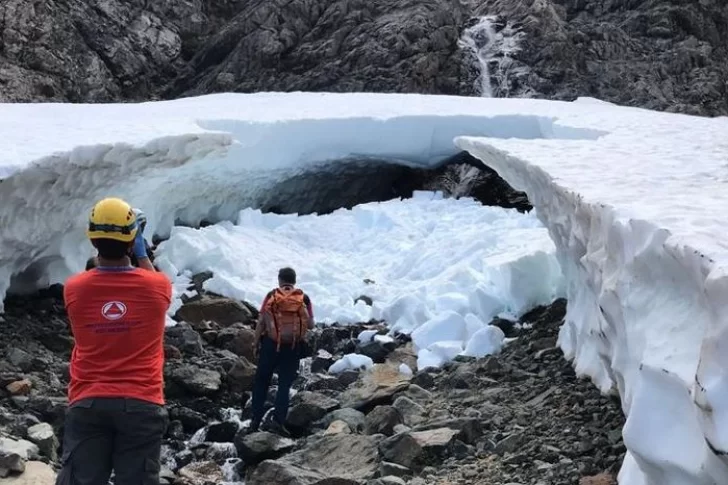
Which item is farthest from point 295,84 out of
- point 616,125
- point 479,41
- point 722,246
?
point 722,246

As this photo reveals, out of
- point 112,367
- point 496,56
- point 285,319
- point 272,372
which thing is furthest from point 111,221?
point 496,56

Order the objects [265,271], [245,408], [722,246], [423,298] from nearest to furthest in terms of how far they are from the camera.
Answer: [722,246], [245,408], [423,298], [265,271]

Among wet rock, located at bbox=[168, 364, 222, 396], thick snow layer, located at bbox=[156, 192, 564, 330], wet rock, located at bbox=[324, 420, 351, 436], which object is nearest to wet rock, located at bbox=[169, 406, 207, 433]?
wet rock, located at bbox=[168, 364, 222, 396]

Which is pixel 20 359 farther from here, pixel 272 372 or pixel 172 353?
pixel 272 372

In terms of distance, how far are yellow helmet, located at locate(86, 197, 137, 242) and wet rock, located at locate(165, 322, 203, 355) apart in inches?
173

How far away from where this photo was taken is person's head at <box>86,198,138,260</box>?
9.82ft

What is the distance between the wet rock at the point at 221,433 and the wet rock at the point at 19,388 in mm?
1355

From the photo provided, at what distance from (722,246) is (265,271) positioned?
7.78 meters

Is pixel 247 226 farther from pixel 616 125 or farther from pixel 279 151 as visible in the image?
pixel 616 125

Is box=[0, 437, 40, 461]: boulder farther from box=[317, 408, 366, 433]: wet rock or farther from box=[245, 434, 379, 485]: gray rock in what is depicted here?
box=[317, 408, 366, 433]: wet rock

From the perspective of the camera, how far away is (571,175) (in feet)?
17.9

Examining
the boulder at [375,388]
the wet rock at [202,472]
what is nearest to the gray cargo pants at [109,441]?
the wet rock at [202,472]

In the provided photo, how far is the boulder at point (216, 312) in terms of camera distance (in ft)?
27.7

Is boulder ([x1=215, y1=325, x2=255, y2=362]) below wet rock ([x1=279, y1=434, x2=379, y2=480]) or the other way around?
below
